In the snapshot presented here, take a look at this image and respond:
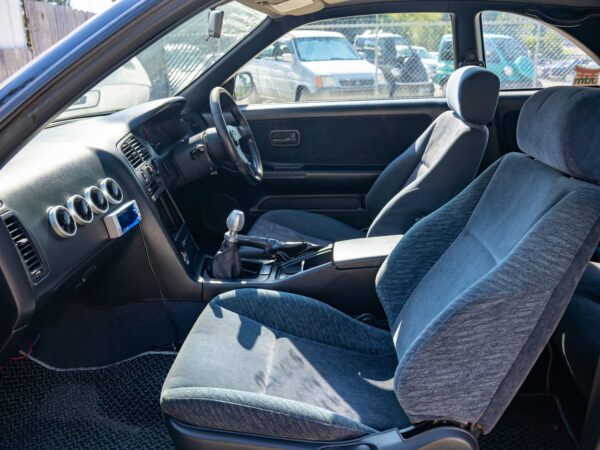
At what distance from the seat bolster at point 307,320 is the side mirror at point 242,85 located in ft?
5.60

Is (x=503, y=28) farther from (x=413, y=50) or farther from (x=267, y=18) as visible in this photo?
(x=267, y=18)

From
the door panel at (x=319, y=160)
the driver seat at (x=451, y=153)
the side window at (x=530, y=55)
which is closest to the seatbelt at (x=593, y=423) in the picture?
the driver seat at (x=451, y=153)

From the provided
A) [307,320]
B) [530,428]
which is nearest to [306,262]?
[307,320]

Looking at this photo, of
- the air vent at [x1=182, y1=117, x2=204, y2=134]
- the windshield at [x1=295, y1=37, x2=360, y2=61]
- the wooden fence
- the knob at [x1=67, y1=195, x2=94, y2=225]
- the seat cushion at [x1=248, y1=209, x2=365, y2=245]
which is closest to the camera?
the knob at [x1=67, y1=195, x2=94, y2=225]

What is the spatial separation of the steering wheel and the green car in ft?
4.13

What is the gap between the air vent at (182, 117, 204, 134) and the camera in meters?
2.89

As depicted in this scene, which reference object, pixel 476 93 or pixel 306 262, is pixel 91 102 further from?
pixel 476 93

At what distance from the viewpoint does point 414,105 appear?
122 inches

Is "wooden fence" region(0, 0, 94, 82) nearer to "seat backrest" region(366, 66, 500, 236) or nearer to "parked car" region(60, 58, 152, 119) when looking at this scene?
"parked car" region(60, 58, 152, 119)

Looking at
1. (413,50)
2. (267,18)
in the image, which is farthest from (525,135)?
(413,50)

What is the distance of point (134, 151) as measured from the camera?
85.0 inches

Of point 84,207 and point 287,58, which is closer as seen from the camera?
point 84,207

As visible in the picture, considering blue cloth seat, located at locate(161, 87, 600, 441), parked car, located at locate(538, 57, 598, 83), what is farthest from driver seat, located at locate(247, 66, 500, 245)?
parked car, located at locate(538, 57, 598, 83)

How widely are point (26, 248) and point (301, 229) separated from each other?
1421mm
